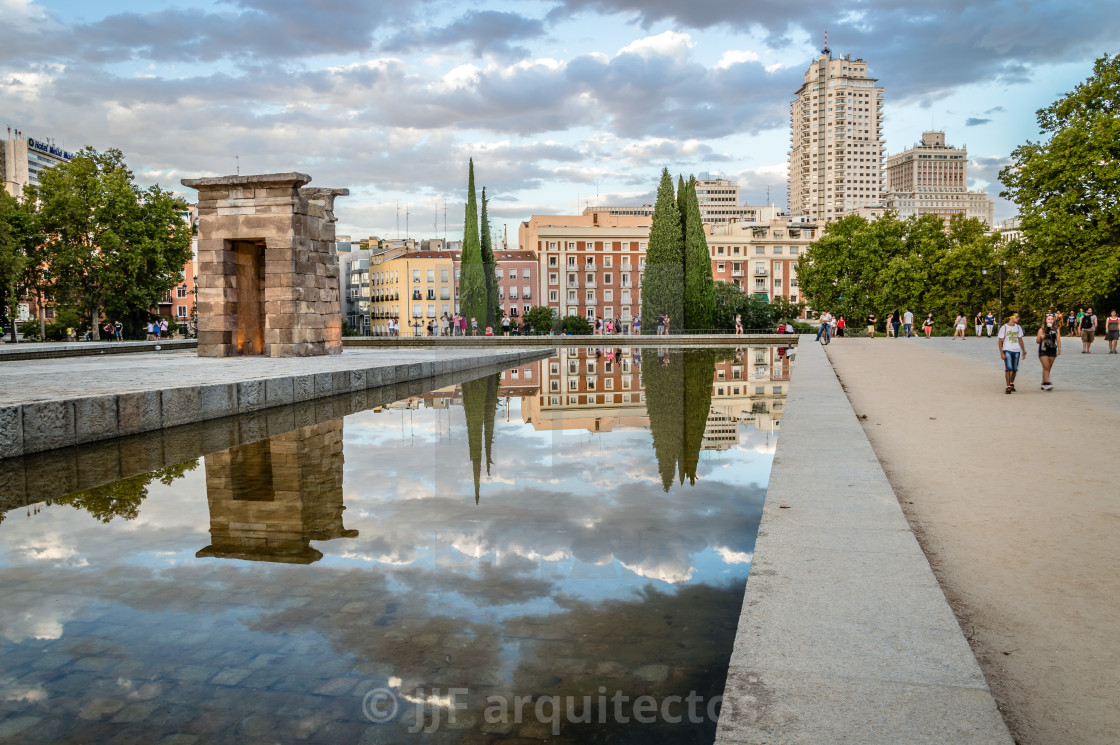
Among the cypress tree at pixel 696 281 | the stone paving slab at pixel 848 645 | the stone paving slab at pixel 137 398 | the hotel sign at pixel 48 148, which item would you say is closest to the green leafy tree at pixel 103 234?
the cypress tree at pixel 696 281

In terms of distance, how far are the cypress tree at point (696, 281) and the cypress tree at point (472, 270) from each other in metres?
19.6

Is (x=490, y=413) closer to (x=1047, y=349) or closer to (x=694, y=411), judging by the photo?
(x=694, y=411)

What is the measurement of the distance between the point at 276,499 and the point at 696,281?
50.1 meters

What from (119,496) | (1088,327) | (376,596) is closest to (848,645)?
(376,596)

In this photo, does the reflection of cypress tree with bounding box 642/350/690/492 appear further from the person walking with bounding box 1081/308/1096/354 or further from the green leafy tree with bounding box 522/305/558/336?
the green leafy tree with bounding box 522/305/558/336

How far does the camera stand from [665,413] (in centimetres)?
1166

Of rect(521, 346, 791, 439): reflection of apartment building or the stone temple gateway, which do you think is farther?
the stone temple gateway

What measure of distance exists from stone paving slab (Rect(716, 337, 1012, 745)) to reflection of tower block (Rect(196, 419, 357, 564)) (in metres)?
2.63

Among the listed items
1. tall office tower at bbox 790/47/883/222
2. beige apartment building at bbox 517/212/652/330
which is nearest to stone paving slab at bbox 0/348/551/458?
beige apartment building at bbox 517/212/652/330

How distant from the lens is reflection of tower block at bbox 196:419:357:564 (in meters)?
4.70

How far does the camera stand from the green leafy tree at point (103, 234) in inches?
1752

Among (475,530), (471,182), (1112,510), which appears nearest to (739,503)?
(475,530)

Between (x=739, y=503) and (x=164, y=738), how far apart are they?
424 cm

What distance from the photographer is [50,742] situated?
8.10 ft
